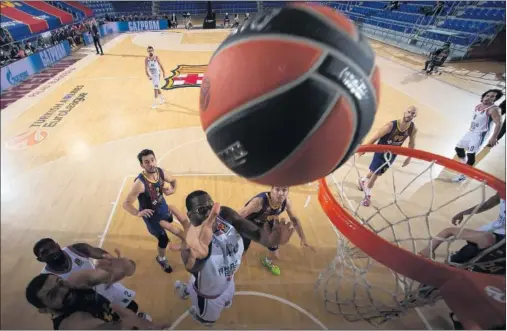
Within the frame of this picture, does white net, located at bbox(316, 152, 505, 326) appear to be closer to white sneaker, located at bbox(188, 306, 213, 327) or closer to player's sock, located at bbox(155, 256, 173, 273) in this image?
white sneaker, located at bbox(188, 306, 213, 327)

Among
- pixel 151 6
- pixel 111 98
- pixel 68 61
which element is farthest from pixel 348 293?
pixel 151 6

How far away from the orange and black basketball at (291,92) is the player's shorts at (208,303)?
1.75m

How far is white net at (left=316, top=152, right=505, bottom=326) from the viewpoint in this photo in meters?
2.20

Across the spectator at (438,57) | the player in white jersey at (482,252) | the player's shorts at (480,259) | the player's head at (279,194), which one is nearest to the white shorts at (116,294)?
the player's head at (279,194)

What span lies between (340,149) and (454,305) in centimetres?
126

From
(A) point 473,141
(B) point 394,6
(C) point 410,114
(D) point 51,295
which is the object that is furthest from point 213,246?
(B) point 394,6

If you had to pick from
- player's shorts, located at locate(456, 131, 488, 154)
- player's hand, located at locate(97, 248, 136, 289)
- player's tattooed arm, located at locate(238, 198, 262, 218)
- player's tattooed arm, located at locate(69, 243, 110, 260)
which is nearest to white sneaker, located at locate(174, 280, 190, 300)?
player's hand, located at locate(97, 248, 136, 289)

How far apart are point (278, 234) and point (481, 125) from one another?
13.7 feet

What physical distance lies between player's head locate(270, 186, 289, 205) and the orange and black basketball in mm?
1582

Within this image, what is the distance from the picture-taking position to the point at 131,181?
4699 millimetres

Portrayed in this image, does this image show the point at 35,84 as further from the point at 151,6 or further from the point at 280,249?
the point at 151,6

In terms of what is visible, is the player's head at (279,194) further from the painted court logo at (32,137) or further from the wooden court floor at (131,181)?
the painted court logo at (32,137)

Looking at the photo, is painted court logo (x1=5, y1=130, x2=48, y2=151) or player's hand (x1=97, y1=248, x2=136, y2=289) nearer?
player's hand (x1=97, y1=248, x2=136, y2=289)

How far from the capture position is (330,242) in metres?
3.71
